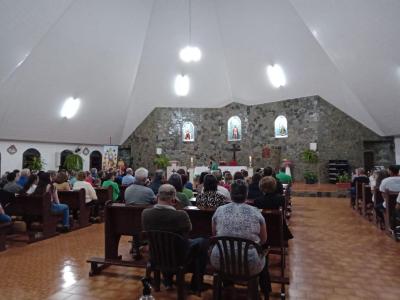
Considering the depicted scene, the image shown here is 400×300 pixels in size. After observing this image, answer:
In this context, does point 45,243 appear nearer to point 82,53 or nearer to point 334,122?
point 82,53

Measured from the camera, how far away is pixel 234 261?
9.93ft

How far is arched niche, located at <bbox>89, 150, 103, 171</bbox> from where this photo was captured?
1993cm

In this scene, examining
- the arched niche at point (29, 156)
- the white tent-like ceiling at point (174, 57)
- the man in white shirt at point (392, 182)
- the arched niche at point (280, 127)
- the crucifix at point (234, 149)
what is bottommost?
the man in white shirt at point (392, 182)

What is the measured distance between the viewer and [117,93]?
16734 mm

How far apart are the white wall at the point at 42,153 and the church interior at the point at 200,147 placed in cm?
7

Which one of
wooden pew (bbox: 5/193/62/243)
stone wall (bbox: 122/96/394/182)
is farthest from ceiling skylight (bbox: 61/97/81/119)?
wooden pew (bbox: 5/193/62/243)

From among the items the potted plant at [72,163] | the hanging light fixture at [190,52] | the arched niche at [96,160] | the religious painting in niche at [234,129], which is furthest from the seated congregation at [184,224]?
the religious painting in niche at [234,129]

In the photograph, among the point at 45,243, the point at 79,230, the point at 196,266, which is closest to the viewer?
the point at 196,266

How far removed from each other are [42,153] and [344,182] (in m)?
15.7

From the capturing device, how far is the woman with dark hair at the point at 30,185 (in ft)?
22.2

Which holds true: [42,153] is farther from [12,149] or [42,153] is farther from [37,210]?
[37,210]

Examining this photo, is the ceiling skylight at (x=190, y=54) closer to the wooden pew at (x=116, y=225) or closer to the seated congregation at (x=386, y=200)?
the seated congregation at (x=386, y=200)

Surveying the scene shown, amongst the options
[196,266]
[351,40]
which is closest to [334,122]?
[351,40]

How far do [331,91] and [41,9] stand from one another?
1282cm
